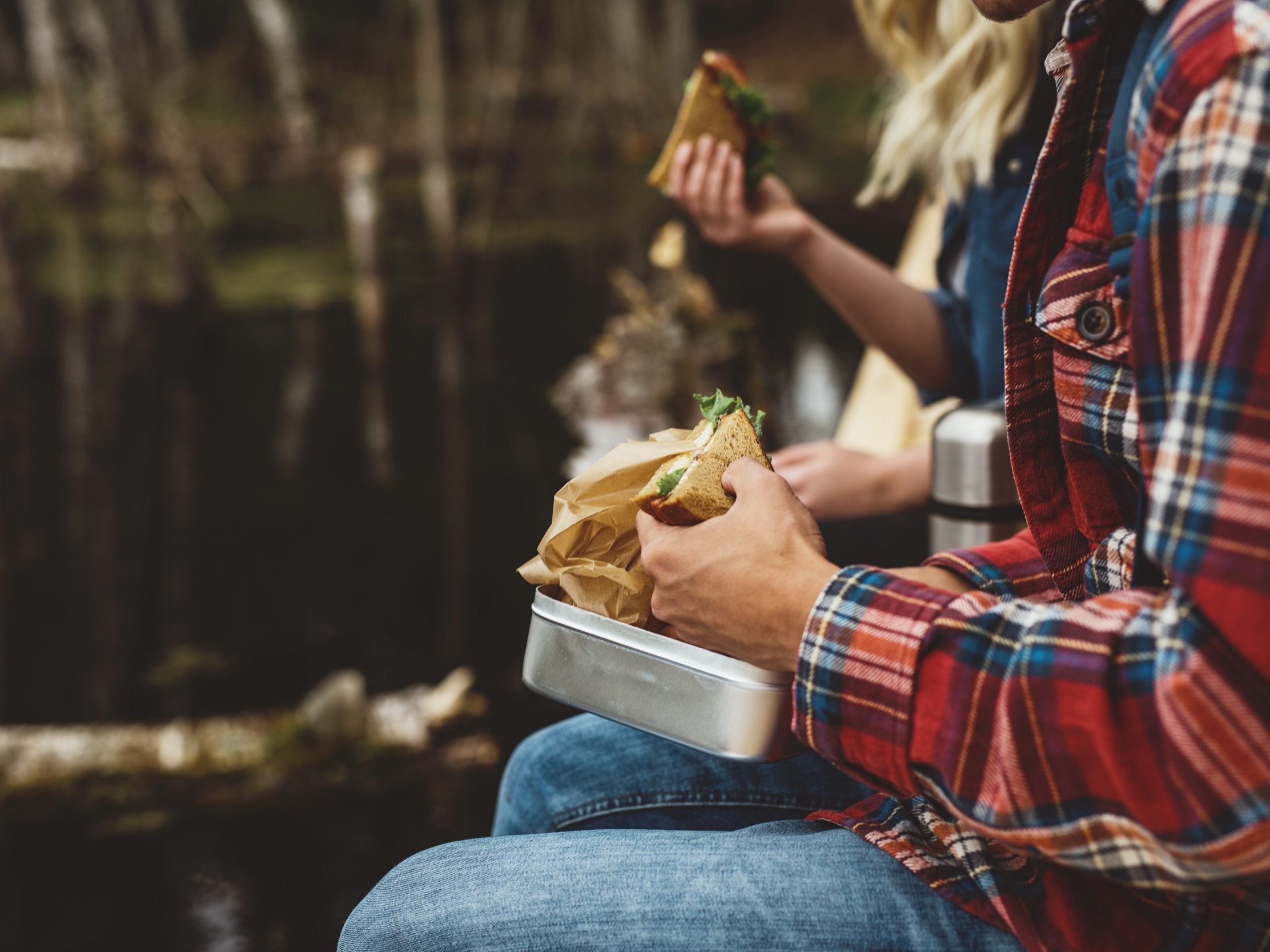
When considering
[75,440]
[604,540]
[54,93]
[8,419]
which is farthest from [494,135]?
[604,540]

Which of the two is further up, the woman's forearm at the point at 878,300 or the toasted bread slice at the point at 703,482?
the woman's forearm at the point at 878,300

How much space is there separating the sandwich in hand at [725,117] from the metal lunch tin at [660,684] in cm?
112

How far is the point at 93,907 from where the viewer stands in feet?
8.05

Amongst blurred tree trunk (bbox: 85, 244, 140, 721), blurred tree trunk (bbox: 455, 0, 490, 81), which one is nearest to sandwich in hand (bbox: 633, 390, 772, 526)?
blurred tree trunk (bbox: 85, 244, 140, 721)

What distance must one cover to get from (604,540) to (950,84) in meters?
1.01

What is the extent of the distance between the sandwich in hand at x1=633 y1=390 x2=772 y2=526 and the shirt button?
28 cm

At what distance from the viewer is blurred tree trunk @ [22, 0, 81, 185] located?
13.8m

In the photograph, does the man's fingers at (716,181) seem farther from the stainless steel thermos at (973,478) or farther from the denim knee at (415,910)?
the denim knee at (415,910)

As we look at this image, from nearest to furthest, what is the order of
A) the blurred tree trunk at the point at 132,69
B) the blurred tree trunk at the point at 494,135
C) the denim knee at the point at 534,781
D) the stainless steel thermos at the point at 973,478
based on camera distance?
the denim knee at the point at 534,781 < the stainless steel thermos at the point at 973,478 < the blurred tree trunk at the point at 494,135 < the blurred tree trunk at the point at 132,69

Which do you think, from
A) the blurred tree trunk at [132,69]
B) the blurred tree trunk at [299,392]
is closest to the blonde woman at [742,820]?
the blurred tree trunk at [299,392]

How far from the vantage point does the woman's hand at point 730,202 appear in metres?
1.81

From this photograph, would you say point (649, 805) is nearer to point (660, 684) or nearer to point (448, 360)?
point (660, 684)

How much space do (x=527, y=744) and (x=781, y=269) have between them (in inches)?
388

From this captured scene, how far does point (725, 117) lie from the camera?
201 centimetres
